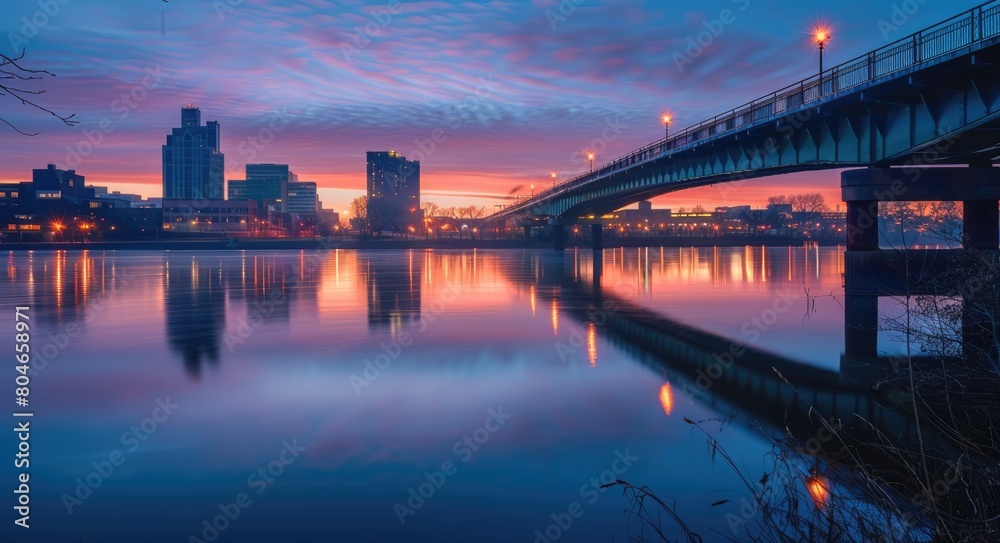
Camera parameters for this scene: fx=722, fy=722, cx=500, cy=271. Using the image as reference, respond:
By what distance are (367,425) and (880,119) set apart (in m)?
29.2

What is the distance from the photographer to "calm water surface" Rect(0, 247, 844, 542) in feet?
29.1

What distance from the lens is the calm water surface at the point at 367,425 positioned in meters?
8.88

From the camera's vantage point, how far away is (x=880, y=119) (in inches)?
1275

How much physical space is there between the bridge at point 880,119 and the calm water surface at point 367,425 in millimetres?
9732

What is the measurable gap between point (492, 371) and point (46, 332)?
15867mm

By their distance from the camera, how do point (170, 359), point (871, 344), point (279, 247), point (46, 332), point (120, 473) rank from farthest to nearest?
point (279, 247) < point (46, 332) < point (871, 344) < point (170, 359) < point (120, 473)

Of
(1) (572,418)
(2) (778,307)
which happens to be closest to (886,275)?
(2) (778,307)

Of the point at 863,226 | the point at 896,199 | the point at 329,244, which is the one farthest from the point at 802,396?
the point at 329,244

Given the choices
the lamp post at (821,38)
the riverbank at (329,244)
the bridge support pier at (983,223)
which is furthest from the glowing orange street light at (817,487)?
the riverbank at (329,244)

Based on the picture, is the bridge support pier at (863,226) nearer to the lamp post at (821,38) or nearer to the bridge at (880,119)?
the bridge at (880,119)

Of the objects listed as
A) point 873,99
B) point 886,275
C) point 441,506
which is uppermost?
point 873,99

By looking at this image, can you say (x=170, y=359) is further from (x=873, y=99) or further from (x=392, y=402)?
(x=873, y=99)

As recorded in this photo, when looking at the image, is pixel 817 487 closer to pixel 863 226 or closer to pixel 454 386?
pixel 454 386

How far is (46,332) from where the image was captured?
23.6 m
